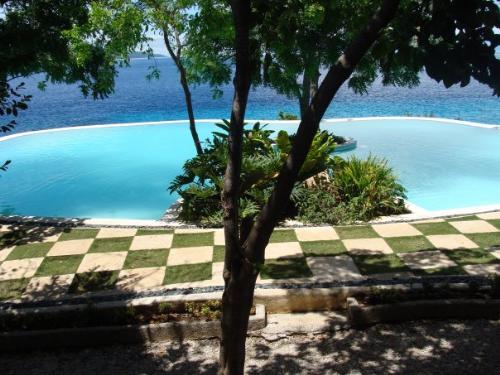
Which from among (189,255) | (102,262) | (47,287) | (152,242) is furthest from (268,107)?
(47,287)

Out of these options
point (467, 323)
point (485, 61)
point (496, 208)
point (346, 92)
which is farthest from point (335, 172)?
point (346, 92)

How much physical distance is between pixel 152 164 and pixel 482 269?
1014 cm

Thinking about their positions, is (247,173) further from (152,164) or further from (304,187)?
(152,164)

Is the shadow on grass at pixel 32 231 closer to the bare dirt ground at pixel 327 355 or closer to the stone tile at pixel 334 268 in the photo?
the bare dirt ground at pixel 327 355

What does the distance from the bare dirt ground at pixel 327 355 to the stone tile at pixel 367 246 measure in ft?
5.13

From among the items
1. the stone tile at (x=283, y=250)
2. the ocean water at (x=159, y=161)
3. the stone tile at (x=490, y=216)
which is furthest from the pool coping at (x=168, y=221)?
the ocean water at (x=159, y=161)

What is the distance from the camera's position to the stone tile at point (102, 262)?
6.21 m

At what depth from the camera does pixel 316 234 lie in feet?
23.4

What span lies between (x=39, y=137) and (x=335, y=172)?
13350mm

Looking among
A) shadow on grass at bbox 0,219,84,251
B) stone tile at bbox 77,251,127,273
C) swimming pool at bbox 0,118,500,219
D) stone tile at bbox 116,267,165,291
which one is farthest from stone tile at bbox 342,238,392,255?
shadow on grass at bbox 0,219,84,251

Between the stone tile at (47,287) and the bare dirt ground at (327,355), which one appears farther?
the stone tile at (47,287)

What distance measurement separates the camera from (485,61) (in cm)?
251

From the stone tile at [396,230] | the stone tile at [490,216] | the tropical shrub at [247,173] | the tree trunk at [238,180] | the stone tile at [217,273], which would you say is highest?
the tree trunk at [238,180]

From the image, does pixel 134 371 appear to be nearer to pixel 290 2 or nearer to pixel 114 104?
pixel 290 2
